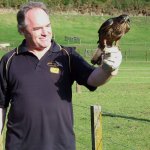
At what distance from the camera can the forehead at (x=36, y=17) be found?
4262 millimetres

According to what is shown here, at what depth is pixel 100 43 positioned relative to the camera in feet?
12.9

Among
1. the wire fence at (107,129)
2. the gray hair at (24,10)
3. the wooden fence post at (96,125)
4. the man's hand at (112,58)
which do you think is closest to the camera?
the man's hand at (112,58)

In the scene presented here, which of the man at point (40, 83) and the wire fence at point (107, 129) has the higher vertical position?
the man at point (40, 83)

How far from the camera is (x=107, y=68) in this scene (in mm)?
3930

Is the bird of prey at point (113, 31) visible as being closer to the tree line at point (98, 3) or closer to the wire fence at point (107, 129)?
the wire fence at point (107, 129)

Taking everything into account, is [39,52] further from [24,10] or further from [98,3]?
[98,3]

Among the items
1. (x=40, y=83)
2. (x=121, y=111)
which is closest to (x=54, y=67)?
(x=40, y=83)

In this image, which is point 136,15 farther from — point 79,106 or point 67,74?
point 67,74

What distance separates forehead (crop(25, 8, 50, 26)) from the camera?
14.0 ft

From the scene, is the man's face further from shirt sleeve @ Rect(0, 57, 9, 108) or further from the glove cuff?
the glove cuff

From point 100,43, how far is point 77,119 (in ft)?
29.5

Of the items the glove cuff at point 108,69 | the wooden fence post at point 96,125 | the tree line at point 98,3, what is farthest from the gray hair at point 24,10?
the tree line at point 98,3

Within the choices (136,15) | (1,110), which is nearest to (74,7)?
(136,15)

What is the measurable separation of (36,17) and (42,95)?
580 mm
